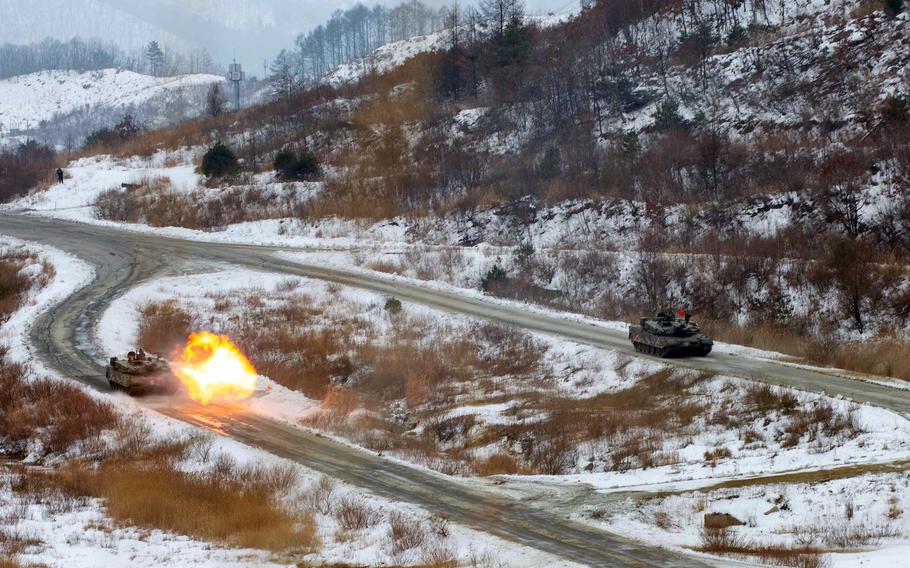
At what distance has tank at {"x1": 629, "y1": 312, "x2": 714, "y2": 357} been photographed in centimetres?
2802

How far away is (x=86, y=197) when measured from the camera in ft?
216

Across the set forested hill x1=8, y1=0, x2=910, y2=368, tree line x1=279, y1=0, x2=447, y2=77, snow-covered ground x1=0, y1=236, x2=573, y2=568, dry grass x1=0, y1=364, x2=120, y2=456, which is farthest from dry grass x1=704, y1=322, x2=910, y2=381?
tree line x1=279, y1=0, x2=447, y2=77

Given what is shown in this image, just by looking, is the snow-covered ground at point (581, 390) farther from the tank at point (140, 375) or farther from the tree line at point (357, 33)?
the tree line at point (357, 33)

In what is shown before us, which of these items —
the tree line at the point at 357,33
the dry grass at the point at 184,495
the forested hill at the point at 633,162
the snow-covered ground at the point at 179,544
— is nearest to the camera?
the snow-covered ground at the point at 179,544

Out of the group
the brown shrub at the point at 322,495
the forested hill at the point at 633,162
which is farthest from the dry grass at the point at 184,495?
the forested hill at the point at 633,162

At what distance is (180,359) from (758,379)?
22.8 m

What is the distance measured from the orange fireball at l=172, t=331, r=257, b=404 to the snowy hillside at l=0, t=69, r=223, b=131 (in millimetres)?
163547

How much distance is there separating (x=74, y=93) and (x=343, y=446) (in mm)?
194572

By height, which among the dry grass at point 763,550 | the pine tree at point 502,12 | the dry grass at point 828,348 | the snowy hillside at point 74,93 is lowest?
the dry grass at point 763,550

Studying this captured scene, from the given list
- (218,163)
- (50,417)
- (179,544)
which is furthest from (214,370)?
(218,163)

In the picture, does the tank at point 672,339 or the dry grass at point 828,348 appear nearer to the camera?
the dry grass at point 828,348

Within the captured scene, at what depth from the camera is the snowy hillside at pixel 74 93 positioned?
7170 inches

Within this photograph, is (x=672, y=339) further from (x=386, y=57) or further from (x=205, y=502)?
(x=386, y=57)

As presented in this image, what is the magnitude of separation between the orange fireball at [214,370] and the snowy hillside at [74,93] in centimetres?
16355
